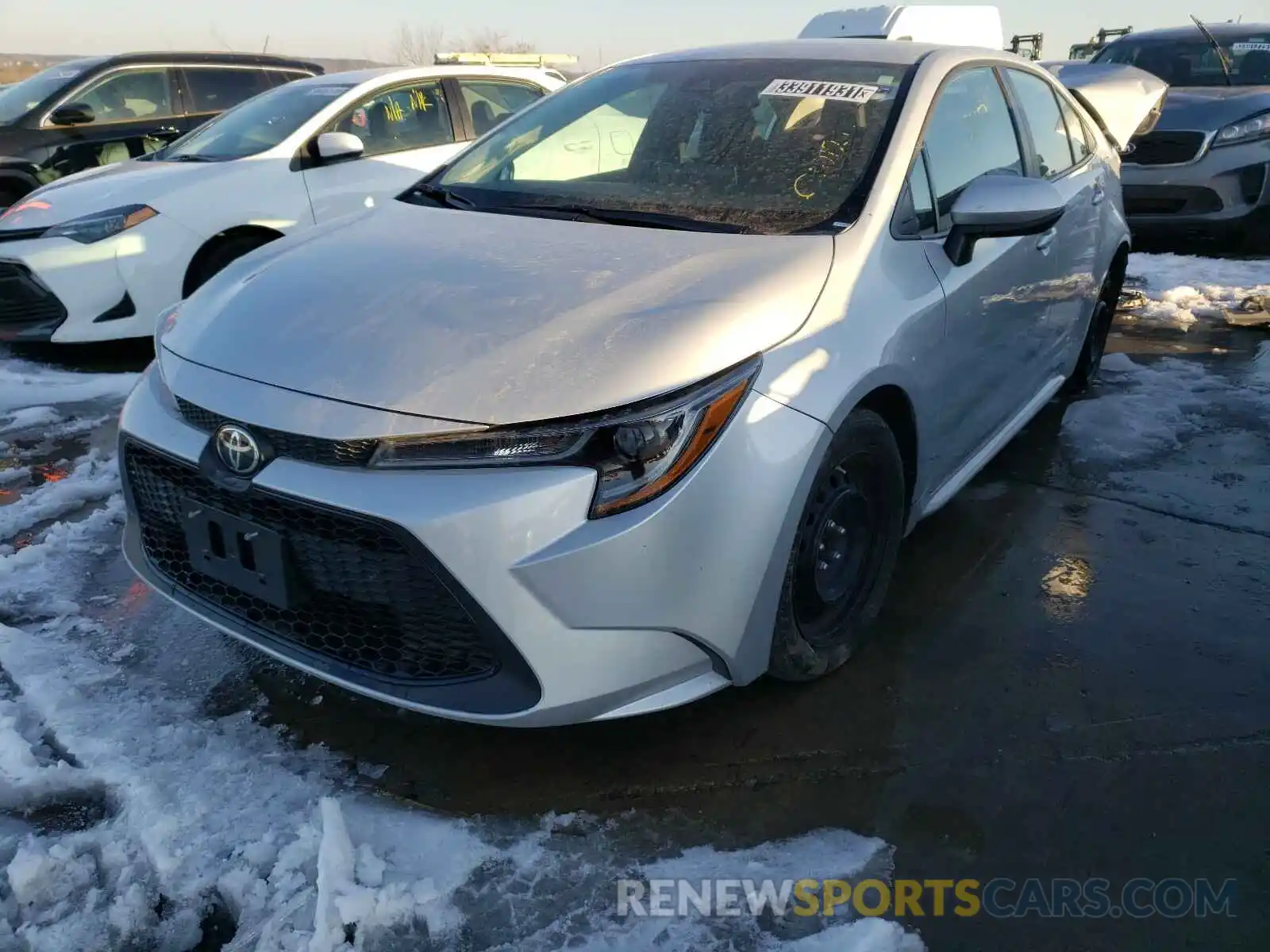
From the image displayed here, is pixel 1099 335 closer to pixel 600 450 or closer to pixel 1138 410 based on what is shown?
pixel 1138 410

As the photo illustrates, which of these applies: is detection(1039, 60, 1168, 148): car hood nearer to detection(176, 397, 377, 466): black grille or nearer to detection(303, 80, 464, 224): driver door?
detection(303, 80, 464, 224): driver door

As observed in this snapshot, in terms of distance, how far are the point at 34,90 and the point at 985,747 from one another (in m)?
8.10

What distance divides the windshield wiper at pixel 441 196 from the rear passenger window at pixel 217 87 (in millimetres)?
5478

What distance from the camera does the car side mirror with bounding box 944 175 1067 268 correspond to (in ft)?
8.48

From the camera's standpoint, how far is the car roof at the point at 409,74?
6051mm

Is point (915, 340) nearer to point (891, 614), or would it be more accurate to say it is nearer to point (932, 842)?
point (891, 614)

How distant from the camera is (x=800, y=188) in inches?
104

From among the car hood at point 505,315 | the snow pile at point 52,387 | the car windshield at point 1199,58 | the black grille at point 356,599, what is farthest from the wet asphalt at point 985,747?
the car windshield at point 1199,58

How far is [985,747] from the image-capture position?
7.72ft

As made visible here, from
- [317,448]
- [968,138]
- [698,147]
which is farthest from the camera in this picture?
[968,138]

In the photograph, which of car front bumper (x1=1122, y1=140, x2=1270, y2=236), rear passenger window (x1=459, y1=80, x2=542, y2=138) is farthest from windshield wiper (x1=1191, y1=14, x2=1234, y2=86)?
rear passenger window (x1=459, y1=80, x2=542, y2=138)

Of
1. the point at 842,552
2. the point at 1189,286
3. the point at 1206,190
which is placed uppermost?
the point at 842,552

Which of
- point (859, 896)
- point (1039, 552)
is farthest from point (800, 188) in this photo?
point (859, 896)

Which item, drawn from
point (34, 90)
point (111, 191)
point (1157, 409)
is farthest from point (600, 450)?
point (34, 90)
